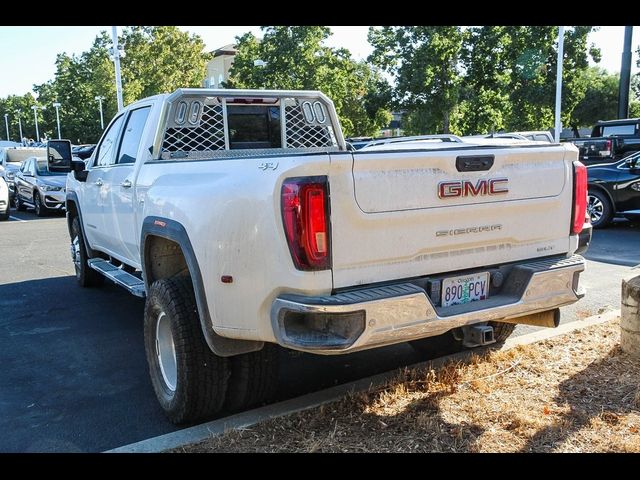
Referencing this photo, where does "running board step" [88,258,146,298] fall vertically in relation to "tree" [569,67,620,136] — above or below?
below

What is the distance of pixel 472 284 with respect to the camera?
3473 millimetres

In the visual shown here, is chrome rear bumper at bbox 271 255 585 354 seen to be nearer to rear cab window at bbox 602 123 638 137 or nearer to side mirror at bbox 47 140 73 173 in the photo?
side mirror at bbox 47 140 73 173

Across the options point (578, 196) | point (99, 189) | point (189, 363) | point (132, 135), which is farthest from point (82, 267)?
point (578, 196)

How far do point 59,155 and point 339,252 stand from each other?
14.0 feet

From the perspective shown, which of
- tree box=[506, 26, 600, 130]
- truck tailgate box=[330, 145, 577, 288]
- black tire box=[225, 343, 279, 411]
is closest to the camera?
truck tailgate box=[330, 145, 577, 288]

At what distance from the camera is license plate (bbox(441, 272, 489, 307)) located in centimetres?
337

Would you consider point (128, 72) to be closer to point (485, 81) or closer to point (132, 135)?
point (485, 81)

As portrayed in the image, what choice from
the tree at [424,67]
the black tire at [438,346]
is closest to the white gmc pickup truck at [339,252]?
the black tire at [438,346]

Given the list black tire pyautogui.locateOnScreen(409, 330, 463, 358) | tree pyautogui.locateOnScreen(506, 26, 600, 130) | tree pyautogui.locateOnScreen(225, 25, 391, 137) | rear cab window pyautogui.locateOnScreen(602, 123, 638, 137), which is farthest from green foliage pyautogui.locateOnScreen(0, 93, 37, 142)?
black tire pyautogui.locateOnScreen(409, 330, 463, 358)

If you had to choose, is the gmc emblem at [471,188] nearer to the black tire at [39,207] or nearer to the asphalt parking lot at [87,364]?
the asphalt parking lot at [87,364]

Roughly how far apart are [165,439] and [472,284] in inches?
76.0

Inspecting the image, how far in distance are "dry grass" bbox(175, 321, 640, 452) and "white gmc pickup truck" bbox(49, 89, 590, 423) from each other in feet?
1.32
